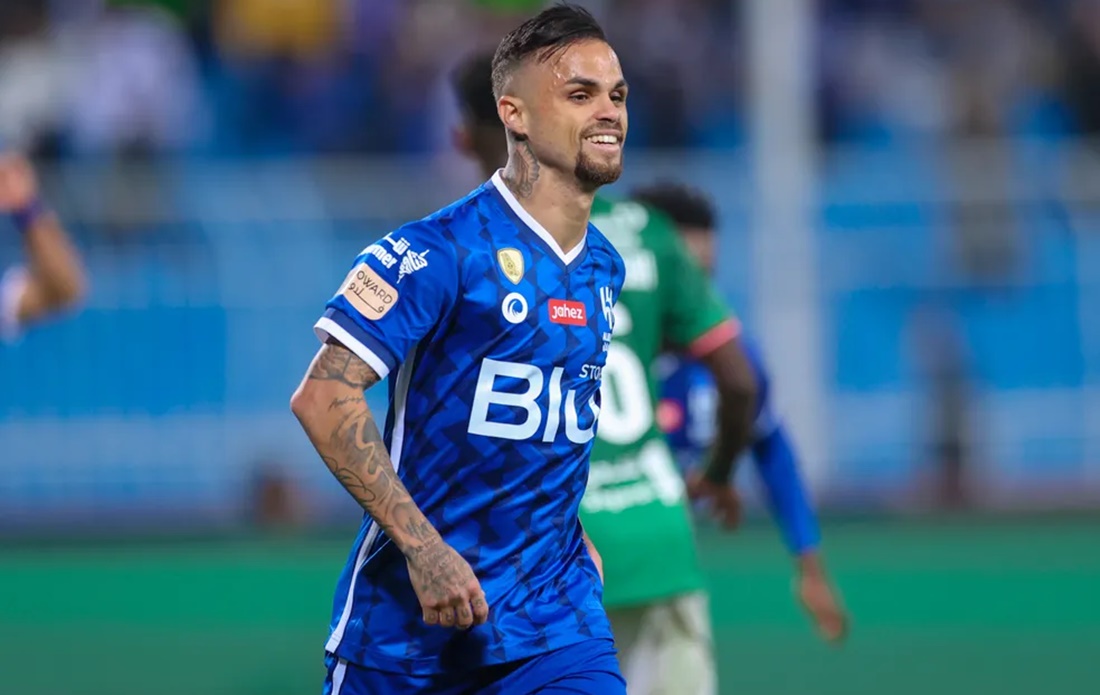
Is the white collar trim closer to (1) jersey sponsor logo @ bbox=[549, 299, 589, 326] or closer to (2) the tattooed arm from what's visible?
(1) jersey sponsor logo @ bbox=[549, 299, 589, 326]

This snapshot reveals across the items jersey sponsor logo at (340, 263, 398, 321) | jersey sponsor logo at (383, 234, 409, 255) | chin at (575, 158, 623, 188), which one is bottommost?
jersey sponsor logo at (340, 263, 398, 321)

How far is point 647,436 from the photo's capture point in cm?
650

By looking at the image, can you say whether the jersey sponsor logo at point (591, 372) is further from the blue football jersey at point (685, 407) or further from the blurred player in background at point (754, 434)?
the blue football jersey at point (685, 407)

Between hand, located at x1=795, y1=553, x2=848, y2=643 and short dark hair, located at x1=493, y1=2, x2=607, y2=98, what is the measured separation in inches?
118

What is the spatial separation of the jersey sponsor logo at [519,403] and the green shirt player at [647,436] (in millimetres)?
1522

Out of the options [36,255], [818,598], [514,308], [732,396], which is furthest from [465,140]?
[36,255]

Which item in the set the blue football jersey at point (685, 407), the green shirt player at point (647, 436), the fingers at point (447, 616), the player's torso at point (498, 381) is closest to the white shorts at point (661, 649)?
the green shirt player at point (647, 436)

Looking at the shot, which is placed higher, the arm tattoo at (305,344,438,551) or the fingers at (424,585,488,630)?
the arm tattoo at (305,344,438,551)

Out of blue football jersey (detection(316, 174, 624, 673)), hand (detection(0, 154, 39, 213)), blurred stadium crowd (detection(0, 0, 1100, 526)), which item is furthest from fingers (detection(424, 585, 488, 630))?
blurred stadium crowd (detection(0, 0, 1100, 526))

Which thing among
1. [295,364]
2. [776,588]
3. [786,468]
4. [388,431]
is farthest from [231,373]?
[388,431]

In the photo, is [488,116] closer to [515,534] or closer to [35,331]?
[515,534]

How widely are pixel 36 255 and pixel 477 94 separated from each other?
2.95 m

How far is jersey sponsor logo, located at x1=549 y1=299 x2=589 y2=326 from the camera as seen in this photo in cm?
484

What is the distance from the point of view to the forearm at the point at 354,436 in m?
4.54
